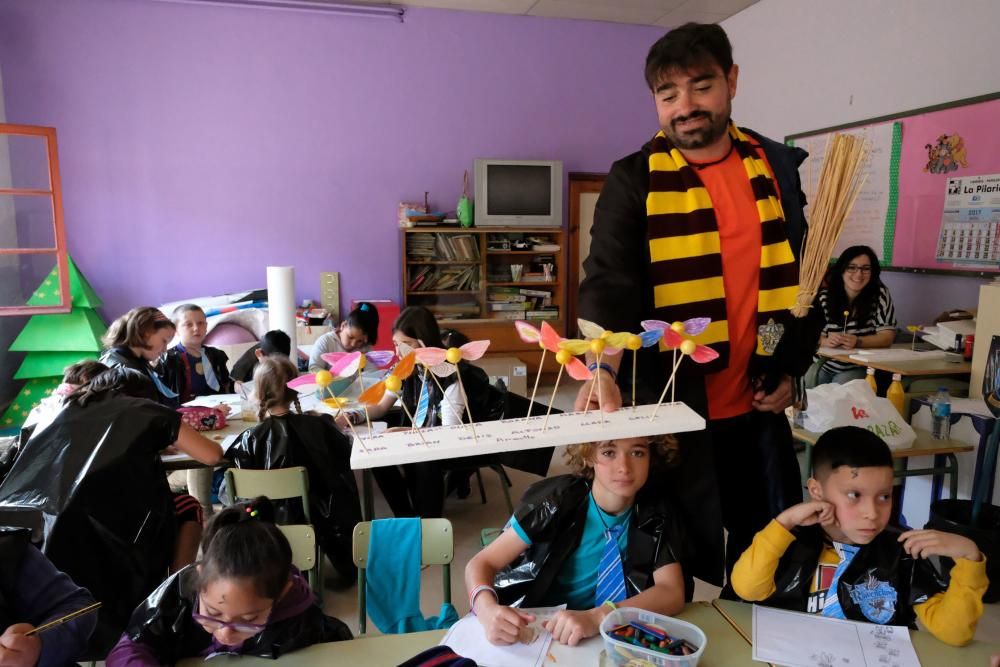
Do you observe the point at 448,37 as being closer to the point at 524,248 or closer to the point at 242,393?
the point at 524,248

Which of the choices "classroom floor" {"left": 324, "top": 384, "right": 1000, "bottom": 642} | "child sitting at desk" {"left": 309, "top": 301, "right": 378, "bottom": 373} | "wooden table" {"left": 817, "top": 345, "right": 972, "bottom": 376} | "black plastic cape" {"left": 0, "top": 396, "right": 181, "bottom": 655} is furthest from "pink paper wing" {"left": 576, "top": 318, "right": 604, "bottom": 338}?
"child sitting at desk" {"left": 309, "top": 301, "right": 378, "bottom": 373}

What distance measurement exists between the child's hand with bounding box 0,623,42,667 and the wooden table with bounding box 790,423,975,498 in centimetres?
249

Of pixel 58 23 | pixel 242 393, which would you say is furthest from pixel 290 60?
pixel 242 393

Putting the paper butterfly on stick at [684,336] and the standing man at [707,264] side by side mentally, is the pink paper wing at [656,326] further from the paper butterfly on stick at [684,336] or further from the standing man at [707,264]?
the standing man at [707,264]

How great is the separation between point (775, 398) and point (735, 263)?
12.6 inches

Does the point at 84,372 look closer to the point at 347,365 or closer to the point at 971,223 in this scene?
the point at 347,365

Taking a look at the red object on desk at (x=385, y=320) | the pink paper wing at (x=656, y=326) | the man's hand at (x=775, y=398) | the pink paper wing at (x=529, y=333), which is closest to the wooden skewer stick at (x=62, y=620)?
the pink paper wing at (x=529, y=333)

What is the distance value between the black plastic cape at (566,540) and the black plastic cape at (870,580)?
22 centimetres

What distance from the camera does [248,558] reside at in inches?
54.9

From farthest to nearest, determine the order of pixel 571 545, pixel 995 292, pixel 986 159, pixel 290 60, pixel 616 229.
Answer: pixel 290 60
pixel 986 159
pixel 995 292
pixel 571 545
pixel 616 229

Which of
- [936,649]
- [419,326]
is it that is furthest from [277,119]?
[936,649]

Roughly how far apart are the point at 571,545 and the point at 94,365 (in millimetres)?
1882

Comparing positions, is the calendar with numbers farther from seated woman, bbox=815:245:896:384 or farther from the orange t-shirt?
the orange t-shirt

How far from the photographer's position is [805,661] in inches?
48.0
